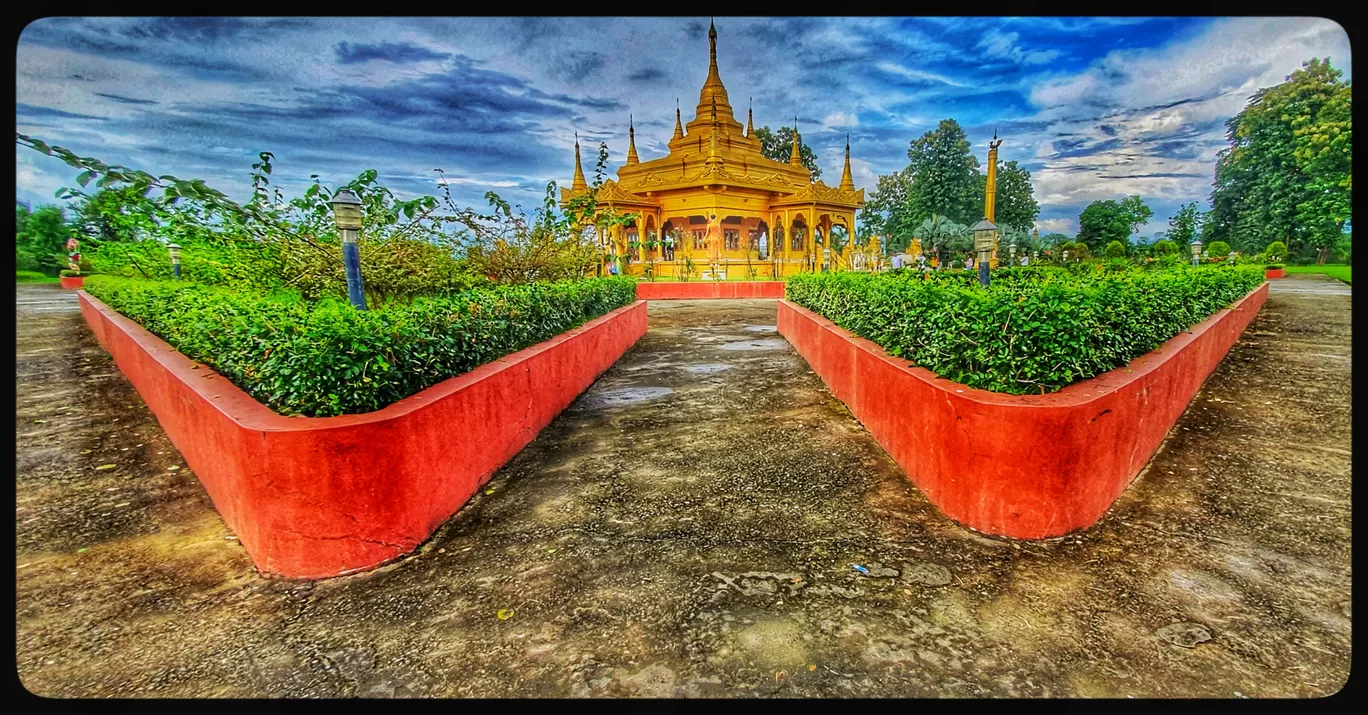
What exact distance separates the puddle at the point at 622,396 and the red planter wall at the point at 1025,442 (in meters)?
2.48

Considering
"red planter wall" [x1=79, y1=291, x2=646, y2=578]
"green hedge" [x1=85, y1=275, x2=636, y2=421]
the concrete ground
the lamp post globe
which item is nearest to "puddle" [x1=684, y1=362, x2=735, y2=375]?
"green hedge" [x1=85, y1=275, x2=636, y2=421]

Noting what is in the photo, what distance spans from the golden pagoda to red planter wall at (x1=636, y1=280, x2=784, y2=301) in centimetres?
276

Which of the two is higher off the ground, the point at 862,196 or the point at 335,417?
the point at 862,196

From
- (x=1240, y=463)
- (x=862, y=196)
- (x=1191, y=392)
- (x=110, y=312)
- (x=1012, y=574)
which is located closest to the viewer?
(x=1012, y=574)

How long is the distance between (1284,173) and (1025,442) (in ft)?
136

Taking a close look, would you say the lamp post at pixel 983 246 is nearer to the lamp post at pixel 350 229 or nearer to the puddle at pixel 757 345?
the puddle at pixel 757 345

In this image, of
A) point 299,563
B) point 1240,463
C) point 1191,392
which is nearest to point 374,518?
point 299,563

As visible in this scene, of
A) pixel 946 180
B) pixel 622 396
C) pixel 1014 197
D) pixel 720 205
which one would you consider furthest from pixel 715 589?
pixel 1014 197

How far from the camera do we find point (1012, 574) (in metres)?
2.48

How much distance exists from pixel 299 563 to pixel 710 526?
75.0 inches

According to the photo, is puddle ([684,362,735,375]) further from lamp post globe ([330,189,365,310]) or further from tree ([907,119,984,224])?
tree ([907,119,984,224])

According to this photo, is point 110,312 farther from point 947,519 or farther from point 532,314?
point 947,519

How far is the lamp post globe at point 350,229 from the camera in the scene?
3.76 m

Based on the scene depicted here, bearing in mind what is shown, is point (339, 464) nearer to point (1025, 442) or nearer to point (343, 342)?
point (343, 342)
